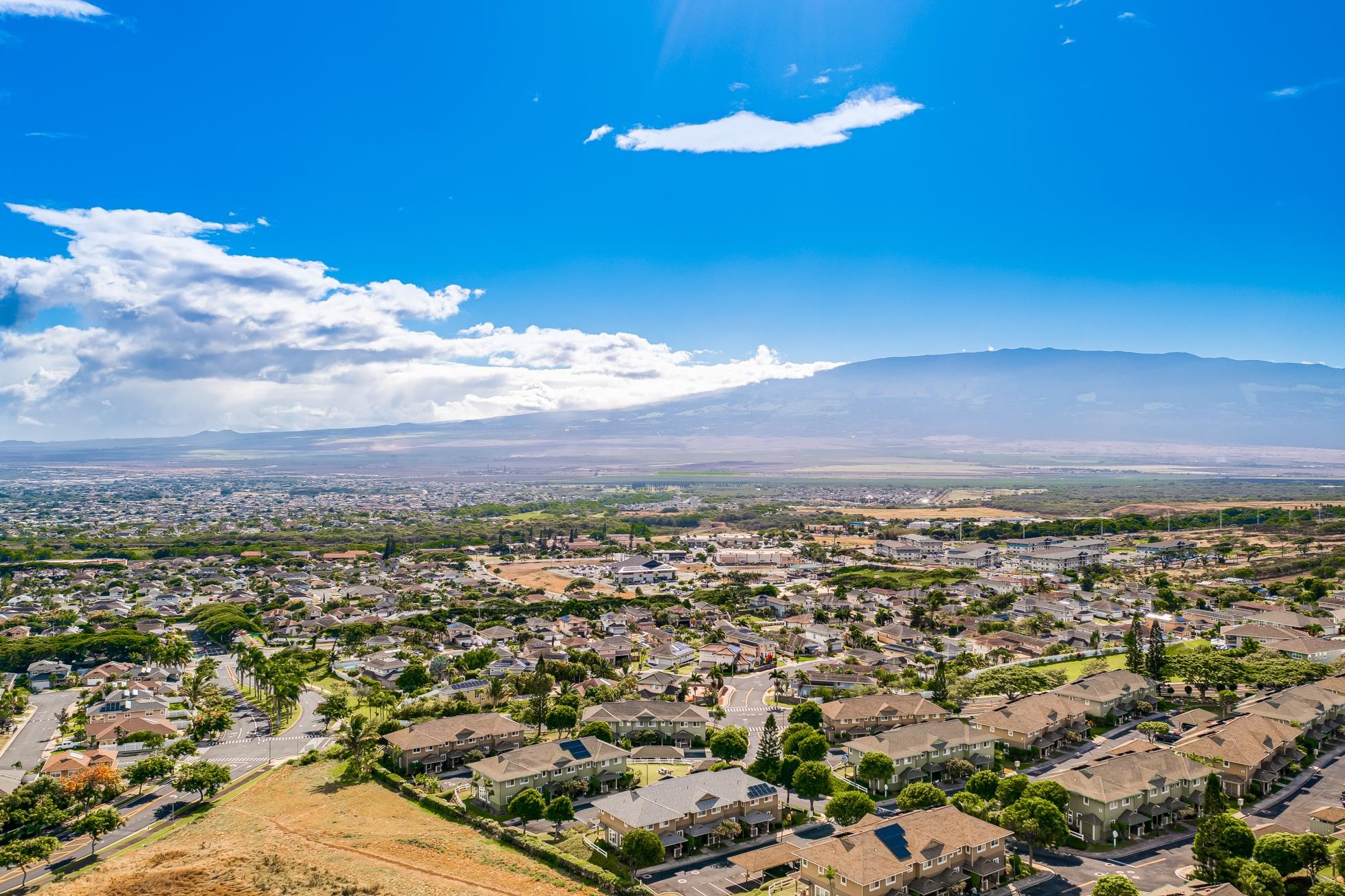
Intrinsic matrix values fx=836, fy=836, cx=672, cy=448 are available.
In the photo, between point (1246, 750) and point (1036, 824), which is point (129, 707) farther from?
point (1246, 750)

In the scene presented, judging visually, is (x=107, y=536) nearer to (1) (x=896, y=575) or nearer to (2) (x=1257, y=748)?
(1) (x=896, y=575)

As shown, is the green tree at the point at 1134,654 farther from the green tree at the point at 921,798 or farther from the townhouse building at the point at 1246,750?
the green tree at the point at 921,798

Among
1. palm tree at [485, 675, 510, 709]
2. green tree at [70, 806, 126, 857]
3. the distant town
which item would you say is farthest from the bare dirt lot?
green tree at [70, 806, 126, 857]

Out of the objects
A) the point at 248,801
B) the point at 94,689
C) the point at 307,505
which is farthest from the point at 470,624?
the point at 307,505

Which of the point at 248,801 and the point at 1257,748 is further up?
the point at 1257,748

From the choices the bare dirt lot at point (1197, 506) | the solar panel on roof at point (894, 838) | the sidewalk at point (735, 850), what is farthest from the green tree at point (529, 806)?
the bare dirt lot at point (1197, 506)

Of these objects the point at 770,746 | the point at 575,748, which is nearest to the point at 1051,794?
the point at 770,746
